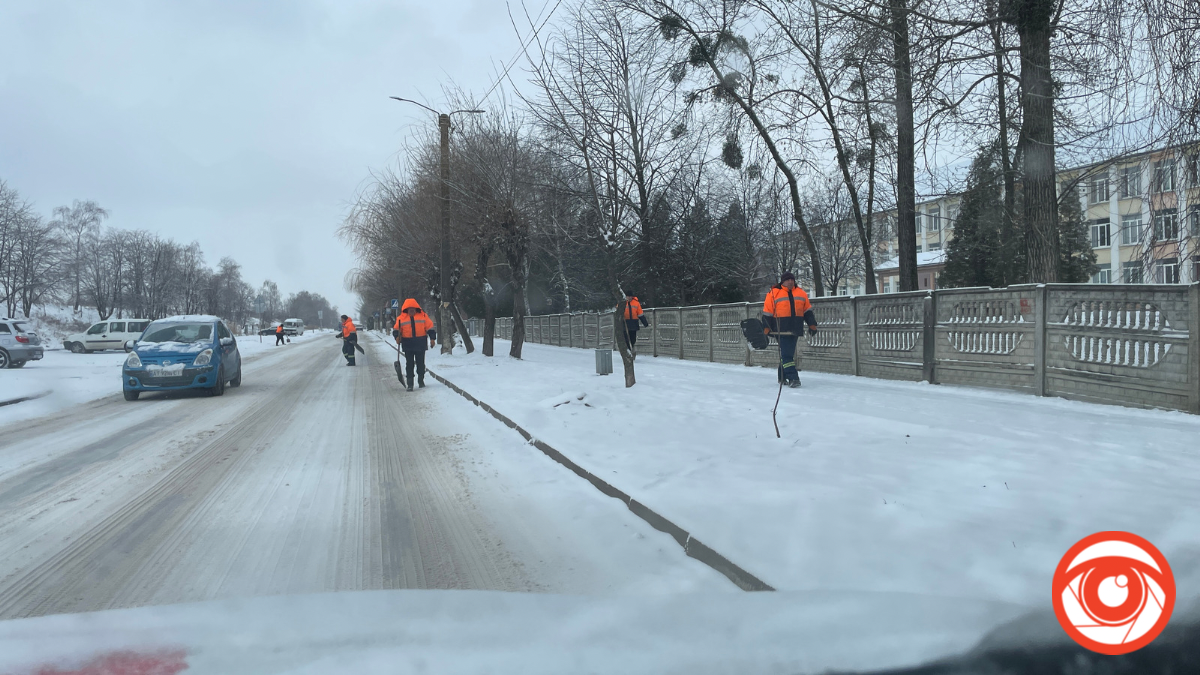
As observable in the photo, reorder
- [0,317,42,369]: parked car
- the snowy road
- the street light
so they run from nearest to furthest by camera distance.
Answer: the snowy road → the street light → [0,317,42,369]: parked car

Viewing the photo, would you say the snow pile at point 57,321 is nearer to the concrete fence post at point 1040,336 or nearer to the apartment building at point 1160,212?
the concrete fence post at point 1040,336

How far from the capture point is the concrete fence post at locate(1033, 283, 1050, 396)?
9.29 metres

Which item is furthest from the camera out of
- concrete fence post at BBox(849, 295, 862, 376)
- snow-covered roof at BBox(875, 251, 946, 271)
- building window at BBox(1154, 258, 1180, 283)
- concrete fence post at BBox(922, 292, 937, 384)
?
snow-covered roof at BBox(875, 251, 946, 271)

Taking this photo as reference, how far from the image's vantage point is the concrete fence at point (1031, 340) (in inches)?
303

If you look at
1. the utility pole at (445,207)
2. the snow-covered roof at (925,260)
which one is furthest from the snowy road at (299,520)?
the snow-covered roof at (925,260)

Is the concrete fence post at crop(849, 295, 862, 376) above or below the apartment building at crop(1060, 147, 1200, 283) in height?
below

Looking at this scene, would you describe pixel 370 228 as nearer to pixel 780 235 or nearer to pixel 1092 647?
pixel 780 235

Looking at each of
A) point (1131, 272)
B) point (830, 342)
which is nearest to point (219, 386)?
point (830, 342)

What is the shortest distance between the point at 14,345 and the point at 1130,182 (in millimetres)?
31671

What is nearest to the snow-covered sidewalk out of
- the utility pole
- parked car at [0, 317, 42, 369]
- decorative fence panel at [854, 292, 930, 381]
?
decorative fence panel at [854, 292, 930, 381]

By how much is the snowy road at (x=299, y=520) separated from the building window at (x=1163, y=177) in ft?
27.2

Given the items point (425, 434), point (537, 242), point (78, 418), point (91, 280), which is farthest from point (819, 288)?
point (91, 280)

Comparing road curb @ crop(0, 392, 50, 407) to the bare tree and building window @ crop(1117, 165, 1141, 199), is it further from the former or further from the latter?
the bare tree

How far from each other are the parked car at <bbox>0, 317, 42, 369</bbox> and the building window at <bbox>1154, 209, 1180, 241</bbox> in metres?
31.7
